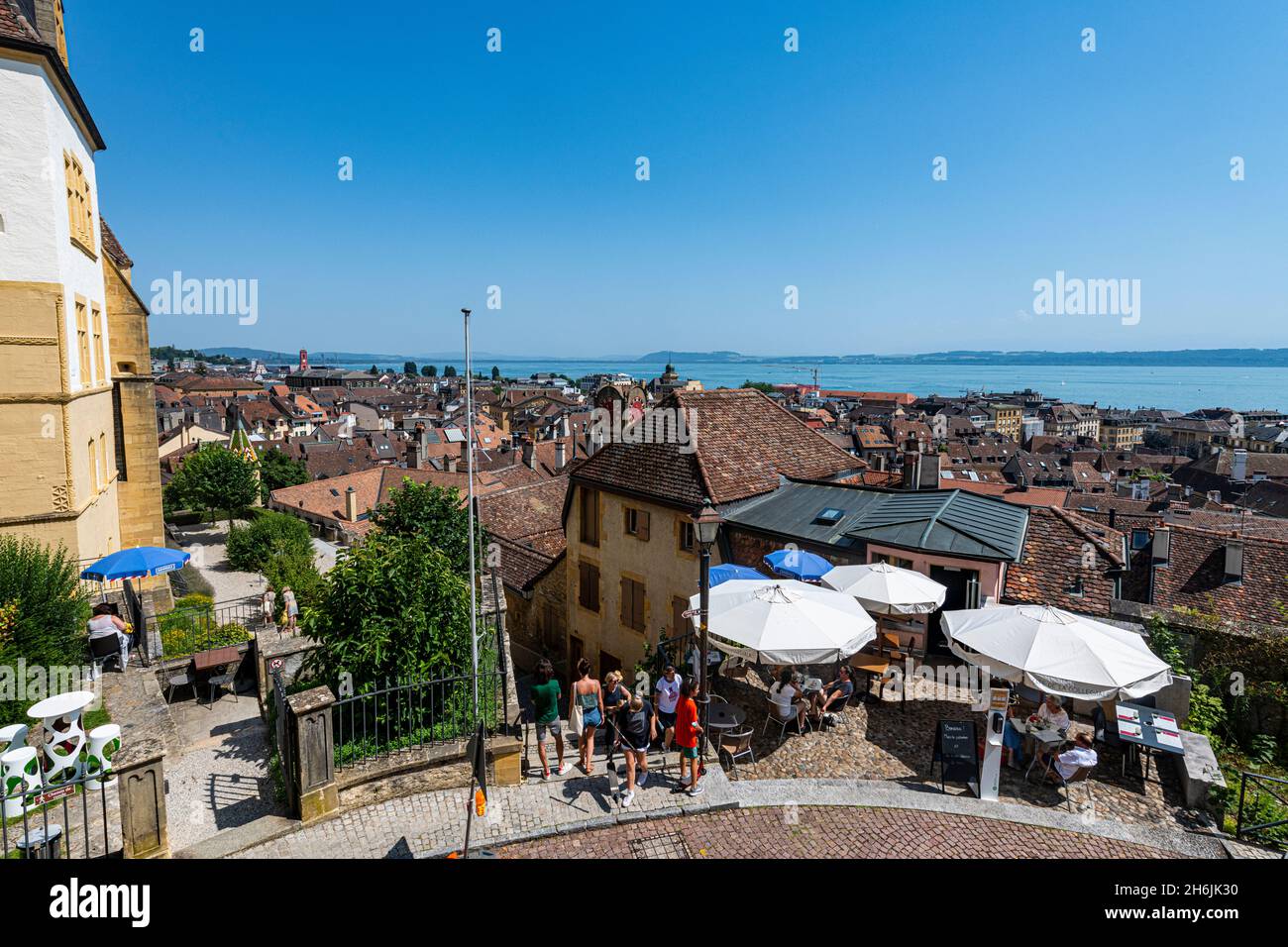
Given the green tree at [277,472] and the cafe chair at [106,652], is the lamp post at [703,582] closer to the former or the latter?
the cafe chair at [106,652]

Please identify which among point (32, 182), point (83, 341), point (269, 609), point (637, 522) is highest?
point (32, 182)

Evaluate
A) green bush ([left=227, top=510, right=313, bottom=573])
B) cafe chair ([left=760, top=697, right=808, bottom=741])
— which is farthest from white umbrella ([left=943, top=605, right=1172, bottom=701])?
green bush ([left=227, top=510, right=313, bottom=573])

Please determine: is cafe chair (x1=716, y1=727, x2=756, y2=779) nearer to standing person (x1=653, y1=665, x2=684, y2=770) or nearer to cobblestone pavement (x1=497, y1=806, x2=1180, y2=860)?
standing person (x1=653, y1=665, x2=684, y2=770)

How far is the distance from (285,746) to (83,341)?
15740 mm

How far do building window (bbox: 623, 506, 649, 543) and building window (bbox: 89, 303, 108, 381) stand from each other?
1595 centimetres

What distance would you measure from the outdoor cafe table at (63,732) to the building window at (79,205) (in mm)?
14274

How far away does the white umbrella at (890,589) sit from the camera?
499 inches

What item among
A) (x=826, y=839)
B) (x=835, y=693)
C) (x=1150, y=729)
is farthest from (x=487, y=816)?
(x=1150, y=729)

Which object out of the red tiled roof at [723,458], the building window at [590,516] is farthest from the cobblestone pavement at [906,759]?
the building window at [590,516]

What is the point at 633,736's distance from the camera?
9.45m

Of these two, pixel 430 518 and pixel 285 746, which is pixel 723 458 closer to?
pixel 430 518

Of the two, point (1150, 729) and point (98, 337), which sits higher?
point (98, 337)
